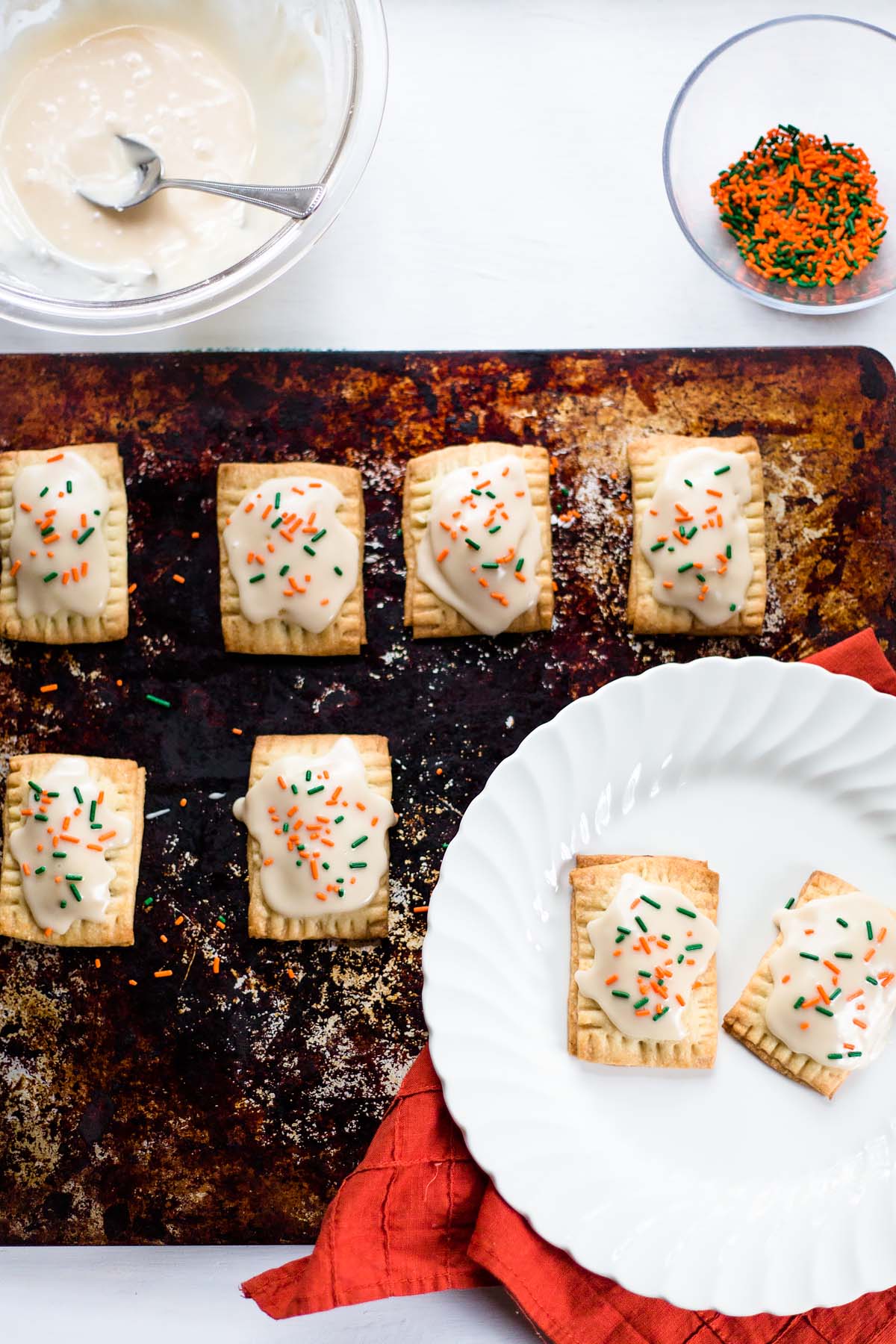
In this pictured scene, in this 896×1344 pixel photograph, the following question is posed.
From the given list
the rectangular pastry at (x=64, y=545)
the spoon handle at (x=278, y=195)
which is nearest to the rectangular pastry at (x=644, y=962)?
the rectangular pastry at (x=64, y=545)

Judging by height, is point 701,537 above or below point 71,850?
above

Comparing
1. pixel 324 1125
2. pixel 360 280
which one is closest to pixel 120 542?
pixel 360 280

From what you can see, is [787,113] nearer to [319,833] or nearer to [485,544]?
[485,544]

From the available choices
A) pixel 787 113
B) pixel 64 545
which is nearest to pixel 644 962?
pixel 64 545

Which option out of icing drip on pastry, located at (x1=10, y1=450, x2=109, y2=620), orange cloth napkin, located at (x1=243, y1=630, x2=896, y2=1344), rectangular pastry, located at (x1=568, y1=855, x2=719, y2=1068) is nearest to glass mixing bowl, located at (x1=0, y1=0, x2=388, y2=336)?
icing drip on pastry, located at (x1=10, y1=450, x2=109, y2=620)

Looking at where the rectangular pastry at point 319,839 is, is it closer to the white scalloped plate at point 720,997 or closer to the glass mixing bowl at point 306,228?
the white scalloped plate at point 720,997
